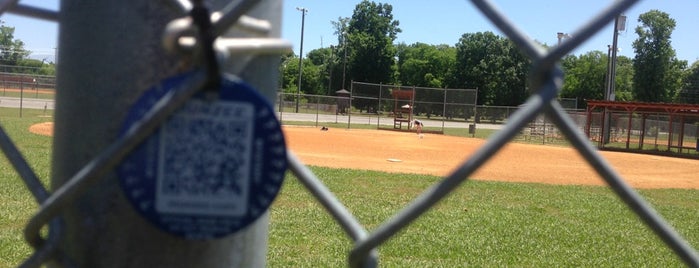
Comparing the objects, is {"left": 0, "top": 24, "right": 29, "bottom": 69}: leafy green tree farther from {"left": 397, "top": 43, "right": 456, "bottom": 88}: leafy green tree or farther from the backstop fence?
{"left": 397, "top": 43, "right": 456, "bottom": 88}: leafy green tree

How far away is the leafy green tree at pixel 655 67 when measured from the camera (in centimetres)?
5881

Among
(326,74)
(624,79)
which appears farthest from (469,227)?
(624,79)

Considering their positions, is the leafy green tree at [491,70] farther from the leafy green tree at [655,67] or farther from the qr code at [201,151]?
the qr code at [201,151]

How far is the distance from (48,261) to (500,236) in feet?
22.3

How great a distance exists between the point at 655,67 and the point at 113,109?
6649cm

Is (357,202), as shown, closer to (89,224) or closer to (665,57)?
(89,224)

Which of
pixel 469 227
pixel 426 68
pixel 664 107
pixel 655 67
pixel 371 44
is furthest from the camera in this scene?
pixel 426 68

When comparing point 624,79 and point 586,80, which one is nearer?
point 586,80

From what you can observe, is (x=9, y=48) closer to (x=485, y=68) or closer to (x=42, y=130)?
(x=42, y=130)

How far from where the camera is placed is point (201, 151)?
64 cm

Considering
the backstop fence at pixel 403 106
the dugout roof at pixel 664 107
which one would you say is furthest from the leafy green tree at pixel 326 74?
the dugout roof at pixel 664 107

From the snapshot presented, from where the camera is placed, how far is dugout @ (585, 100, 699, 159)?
28.2 meters

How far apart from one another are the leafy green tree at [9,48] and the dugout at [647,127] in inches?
980

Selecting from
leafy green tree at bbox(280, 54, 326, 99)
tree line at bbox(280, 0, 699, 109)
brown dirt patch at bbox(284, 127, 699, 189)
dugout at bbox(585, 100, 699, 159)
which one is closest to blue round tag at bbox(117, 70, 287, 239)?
brown dirt patch at bbox(284, 127, 699, 189)
